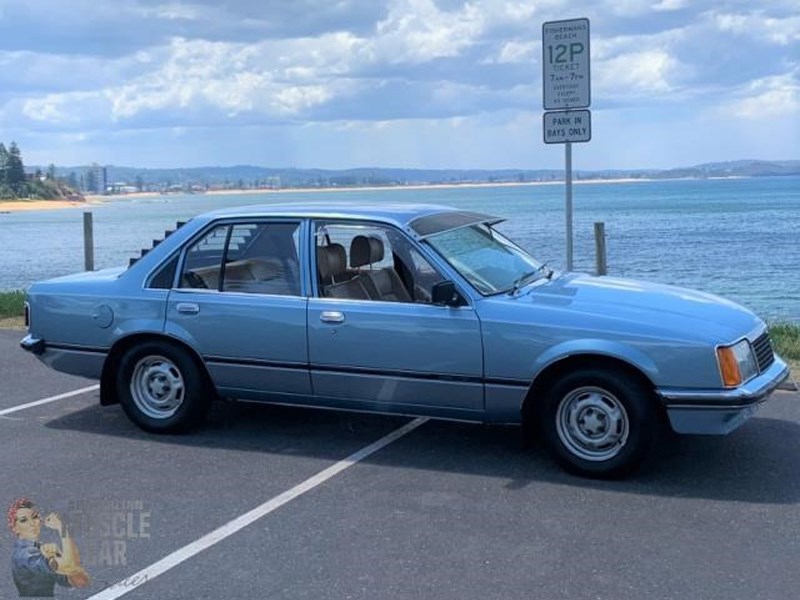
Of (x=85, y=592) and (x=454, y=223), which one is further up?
(x=454, y=223)

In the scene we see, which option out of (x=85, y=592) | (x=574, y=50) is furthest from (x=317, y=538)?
(x=574, y=50)

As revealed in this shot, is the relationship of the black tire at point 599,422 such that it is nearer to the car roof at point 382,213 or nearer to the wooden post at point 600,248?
the car roof at point 382,213

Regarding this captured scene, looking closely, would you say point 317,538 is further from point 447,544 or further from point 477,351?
point 477,351

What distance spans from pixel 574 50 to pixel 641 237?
35.3 meters

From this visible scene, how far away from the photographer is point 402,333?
5.93 meters

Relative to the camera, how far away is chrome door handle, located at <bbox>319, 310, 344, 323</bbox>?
20.0ft

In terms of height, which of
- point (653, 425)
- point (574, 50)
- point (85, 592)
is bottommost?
point (85, 592)

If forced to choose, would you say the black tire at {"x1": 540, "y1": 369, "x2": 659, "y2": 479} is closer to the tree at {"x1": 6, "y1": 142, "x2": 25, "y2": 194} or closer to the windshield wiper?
the windshield wiper

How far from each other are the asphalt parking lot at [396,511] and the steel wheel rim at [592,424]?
199 millimetres

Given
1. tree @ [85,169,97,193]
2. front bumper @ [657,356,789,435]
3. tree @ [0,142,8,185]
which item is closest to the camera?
front bumper @ [657,356,789,435]

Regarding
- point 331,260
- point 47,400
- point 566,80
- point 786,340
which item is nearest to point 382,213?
point 331,260

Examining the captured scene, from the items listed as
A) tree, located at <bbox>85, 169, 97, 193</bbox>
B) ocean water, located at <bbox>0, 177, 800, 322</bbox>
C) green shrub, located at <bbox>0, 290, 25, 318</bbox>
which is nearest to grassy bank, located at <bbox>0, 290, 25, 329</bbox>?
green shrub, located at <bbox>0, 290, 25, 318</bbox>

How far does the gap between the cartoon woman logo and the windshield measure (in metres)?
2.80

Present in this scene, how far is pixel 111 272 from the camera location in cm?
727
